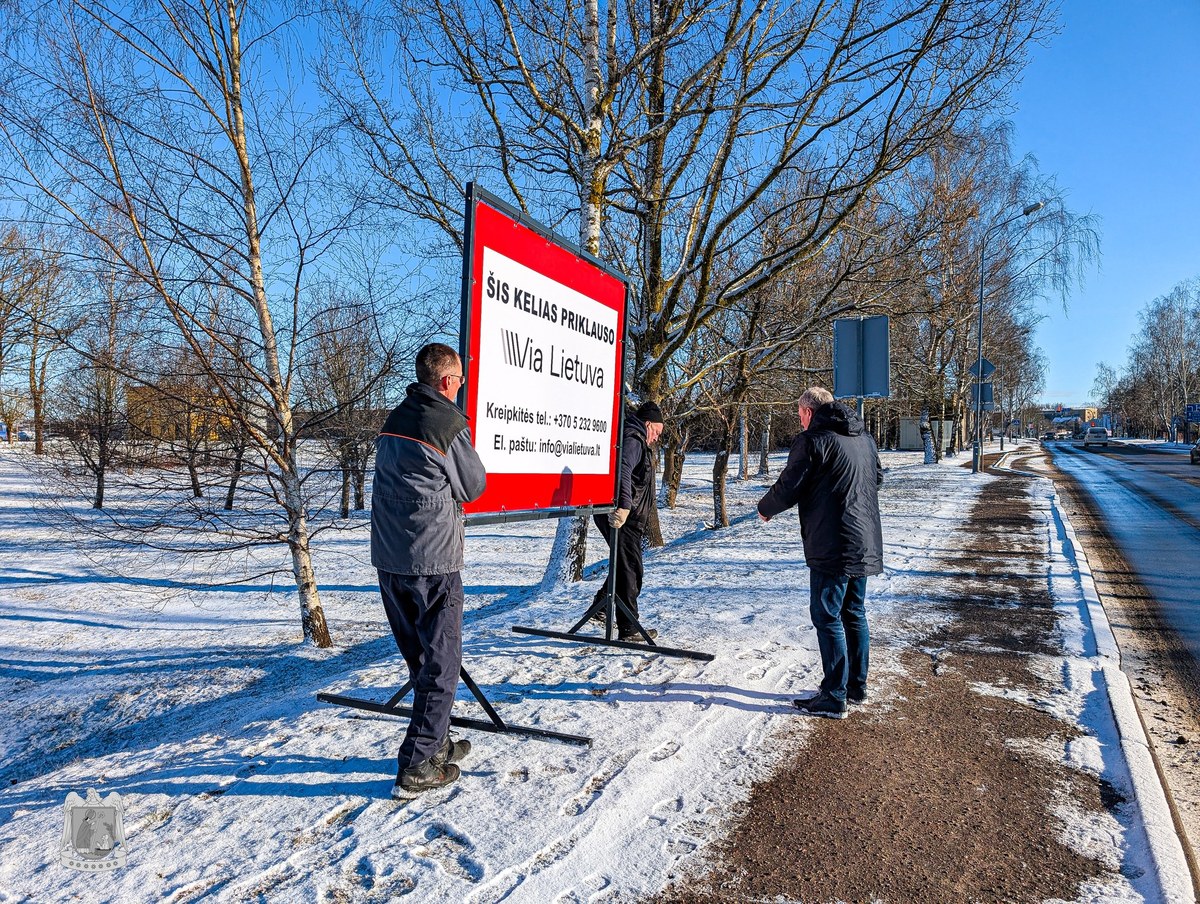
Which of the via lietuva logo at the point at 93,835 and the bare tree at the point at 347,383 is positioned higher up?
the bare tree at the point at 347,383

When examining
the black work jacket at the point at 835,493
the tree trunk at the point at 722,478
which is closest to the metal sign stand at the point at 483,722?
the black work jacket at the point at 835,493

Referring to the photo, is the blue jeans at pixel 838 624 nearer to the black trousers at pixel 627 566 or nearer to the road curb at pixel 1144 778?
the road curb at pixel 1144 778

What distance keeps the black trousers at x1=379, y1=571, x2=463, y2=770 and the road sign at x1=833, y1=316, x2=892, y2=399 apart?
7.08 metres

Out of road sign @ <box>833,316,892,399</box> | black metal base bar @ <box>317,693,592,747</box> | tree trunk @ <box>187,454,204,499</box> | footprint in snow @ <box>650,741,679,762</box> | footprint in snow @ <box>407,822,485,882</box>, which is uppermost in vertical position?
road sign @ <box>833,316,892,399</box>

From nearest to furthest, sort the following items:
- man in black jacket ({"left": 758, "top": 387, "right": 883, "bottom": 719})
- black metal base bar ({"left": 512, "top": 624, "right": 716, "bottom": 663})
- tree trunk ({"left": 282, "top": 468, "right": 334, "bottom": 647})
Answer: man in black jacket ({"left": 758, "top": 387, "right": 883, "bottom": 719}), black metal base bar ({"left": 512, "top": 624, "right": 716, "bottom": 663}), tree trunk ({"left": 282, "top": 468, "right": 334, "bottom": 647})

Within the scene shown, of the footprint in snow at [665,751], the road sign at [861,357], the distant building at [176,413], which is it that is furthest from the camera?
the road sign at [861,357]

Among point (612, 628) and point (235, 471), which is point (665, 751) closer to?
point (612, 628)

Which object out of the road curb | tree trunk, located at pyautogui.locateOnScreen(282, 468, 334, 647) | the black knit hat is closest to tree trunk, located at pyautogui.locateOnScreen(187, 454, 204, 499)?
tree trunk, located at pyautogui.locateOnScreen(282, 468, 334, 647)

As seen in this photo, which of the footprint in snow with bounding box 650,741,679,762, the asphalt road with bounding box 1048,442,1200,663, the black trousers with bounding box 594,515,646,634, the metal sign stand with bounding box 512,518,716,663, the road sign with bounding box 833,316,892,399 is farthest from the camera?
the road sign with bounding box 833,316,892,399

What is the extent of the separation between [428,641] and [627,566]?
2771 millimetres

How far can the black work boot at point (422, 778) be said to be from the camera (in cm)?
302

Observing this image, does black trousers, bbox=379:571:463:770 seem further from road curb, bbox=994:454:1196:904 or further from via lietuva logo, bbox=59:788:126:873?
road curb, bbox=994:454:1196:904

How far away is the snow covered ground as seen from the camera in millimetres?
2551

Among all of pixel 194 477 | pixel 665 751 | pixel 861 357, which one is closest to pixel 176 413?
pixel 194 477
